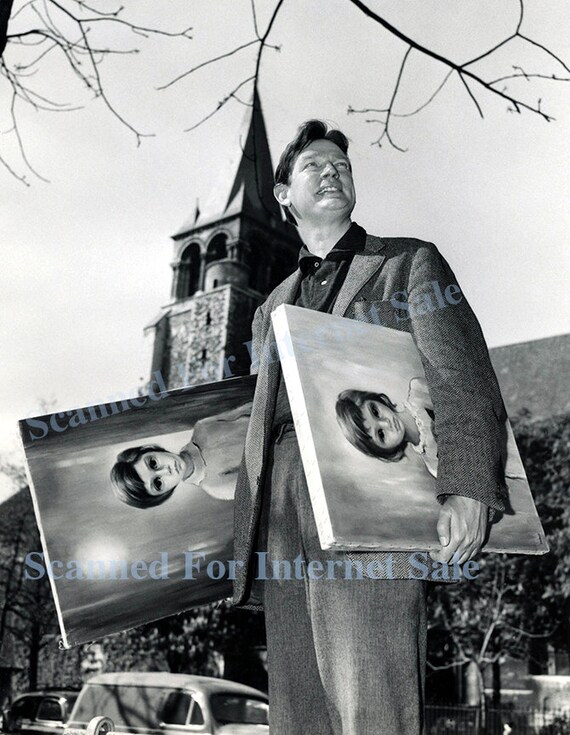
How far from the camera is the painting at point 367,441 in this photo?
1.53 metres

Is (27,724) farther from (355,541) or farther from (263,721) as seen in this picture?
(355,541)

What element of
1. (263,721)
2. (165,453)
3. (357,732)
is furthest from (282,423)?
(263,721)

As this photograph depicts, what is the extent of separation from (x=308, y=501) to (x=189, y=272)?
1792 inches

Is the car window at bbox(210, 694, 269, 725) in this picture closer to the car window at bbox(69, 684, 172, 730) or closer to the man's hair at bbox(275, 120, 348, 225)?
the car window at bbox(69, 684, 172, 730)

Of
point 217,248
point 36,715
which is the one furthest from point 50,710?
point 217,248

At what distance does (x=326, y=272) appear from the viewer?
217 cm

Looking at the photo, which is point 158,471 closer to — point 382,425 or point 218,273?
point 382,425

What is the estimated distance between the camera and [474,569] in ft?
6.32

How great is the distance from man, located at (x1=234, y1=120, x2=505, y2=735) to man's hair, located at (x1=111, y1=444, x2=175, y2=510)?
0.25m

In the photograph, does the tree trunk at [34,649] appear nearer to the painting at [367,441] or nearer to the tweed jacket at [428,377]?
the tweed jacket at [428,377]

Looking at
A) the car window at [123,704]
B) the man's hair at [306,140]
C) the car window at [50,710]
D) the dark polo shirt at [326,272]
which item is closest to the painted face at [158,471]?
the dark polo shirt at [326,272]

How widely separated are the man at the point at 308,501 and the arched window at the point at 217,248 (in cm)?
4473

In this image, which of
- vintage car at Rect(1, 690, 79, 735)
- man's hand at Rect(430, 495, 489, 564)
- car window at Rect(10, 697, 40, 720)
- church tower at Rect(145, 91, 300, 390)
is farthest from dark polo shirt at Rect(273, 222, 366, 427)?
church tower at Rect(145, 91, 300, 390)

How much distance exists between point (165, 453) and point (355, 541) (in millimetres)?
789
